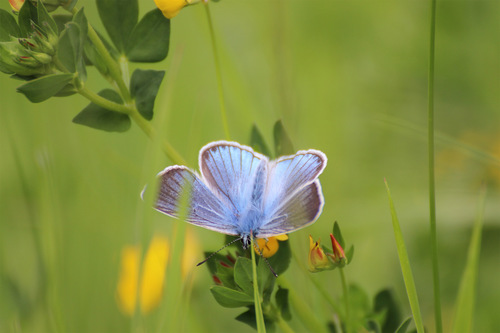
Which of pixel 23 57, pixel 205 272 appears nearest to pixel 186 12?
pixel 205 272

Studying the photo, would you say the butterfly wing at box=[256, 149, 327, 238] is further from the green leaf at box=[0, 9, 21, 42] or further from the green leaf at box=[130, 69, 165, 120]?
the green leaf at box=[0, 9, 21, 42]

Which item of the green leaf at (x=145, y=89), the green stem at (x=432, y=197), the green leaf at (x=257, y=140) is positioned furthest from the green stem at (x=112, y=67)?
the green stem at (x=432, y=197)

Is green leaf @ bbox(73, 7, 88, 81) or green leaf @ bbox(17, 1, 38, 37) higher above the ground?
green leaf @ bbox(17, 1, 38, 37)

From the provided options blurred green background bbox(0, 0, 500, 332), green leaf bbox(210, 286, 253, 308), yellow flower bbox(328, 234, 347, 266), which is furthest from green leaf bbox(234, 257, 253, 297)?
blurred green background bbox(0, 0, 500, 332)

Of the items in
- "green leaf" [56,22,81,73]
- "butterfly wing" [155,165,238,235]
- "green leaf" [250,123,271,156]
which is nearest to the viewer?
"green leaf" [56,22,81,73]

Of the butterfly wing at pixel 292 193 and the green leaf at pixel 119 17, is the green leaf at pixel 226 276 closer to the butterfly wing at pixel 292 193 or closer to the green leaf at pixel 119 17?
the butterfly wing at pixel 292 193

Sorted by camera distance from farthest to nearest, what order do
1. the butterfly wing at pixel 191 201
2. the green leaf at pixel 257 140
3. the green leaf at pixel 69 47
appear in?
the green leaf at pixel 257 140
the butterfly wing at pixel 191 201
the green leaf at pixel 69 47

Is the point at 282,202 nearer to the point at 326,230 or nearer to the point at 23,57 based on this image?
the point at 23,57
